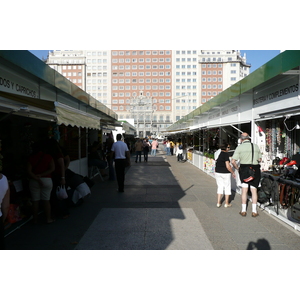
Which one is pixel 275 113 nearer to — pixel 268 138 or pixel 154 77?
pixel 268 138

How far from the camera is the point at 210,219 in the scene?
20.2ft

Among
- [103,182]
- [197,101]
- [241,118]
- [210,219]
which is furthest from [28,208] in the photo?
[197,101]

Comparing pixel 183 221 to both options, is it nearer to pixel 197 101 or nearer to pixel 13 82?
pixel 13 82

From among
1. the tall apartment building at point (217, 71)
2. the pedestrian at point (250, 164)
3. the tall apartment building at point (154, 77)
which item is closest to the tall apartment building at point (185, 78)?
the tall apartment building at point (154, 77)

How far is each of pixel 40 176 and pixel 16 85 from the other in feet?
7.43

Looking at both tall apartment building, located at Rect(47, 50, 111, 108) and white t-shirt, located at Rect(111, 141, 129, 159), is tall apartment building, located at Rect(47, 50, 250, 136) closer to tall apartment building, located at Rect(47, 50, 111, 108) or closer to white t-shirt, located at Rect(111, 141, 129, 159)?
tall apartment building, located at Rect(47, 50, 111, 108)

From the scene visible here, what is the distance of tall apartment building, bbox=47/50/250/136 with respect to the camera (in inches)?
4616

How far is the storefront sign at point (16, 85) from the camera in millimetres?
5820

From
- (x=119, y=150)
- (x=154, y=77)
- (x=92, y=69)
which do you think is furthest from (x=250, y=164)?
(x=92, y=69)

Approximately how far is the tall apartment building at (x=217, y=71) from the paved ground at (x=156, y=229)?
116 m

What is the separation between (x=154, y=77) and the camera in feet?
389

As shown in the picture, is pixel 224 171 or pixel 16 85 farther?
pixel 224 171

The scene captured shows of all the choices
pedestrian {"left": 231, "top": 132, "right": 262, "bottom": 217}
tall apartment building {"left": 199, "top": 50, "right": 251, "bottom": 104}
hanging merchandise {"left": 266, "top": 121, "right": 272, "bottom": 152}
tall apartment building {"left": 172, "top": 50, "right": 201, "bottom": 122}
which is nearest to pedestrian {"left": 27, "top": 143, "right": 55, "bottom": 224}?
pedestrian {"left": 231, "top": 132, "right": 262, "bottom": 217}

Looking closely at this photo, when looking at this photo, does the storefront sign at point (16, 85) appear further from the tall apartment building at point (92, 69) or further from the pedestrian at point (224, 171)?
the tall apartment building at point (92, 69)
